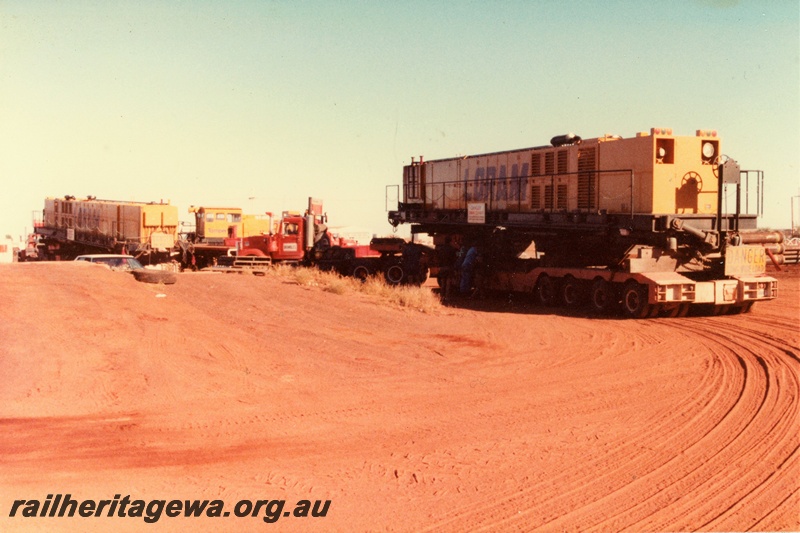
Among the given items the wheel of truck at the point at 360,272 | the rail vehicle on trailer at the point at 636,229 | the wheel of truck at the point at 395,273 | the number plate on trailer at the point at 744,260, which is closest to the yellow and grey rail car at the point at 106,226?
the wheel of truck at the point at 360,272

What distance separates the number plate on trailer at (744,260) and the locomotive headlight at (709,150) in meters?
2.55

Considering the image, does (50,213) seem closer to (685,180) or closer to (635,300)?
(635,300)

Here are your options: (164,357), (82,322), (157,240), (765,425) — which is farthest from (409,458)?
(157,240)

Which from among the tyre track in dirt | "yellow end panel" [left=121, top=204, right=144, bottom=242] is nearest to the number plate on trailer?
the tyre track in dirt

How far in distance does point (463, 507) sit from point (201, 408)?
449 centimetres

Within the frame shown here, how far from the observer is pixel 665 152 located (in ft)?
72.0

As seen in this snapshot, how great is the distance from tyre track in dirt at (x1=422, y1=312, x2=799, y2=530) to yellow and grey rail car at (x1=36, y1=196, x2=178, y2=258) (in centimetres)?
3545

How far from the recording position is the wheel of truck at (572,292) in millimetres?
23797

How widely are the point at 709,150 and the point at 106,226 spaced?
3714 cm

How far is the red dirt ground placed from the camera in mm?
7430

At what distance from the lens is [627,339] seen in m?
17.7

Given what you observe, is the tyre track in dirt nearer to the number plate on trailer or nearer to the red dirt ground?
the red dirt ground

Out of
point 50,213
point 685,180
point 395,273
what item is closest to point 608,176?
point 685,180

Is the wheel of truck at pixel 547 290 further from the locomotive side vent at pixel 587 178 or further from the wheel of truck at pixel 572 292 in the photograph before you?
the locomotive side vent at pixel 587 178
